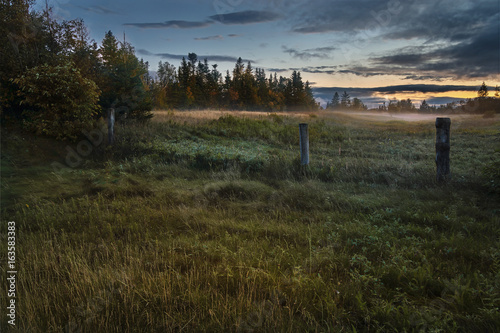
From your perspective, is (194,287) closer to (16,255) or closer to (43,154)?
(16,255)

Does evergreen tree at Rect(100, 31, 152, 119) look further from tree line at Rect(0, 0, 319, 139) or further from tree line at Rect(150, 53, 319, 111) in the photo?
tree line at Rect(150, 53, 319, 111)

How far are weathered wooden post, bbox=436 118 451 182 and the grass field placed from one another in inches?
14.0

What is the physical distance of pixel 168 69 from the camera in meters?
73.3

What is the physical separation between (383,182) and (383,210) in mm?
2735

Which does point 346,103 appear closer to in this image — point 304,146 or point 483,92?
point 483,92

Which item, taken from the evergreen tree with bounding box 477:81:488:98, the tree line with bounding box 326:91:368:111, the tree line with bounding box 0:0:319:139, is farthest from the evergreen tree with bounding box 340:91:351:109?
the tree line with bounding box 0:0:319:139

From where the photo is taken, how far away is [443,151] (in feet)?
23.5

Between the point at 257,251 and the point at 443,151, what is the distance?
20.1 ft

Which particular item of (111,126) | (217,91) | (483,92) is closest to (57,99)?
(111,126)

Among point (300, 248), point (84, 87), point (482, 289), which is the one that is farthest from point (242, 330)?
point (84, 87)

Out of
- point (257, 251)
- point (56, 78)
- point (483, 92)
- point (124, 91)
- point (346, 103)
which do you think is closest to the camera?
point (257, 251)

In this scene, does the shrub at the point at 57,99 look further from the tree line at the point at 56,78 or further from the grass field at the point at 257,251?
the grass field at the point at 257,251

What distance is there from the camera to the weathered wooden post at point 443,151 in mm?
7137

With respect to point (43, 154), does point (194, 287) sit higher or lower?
lower
